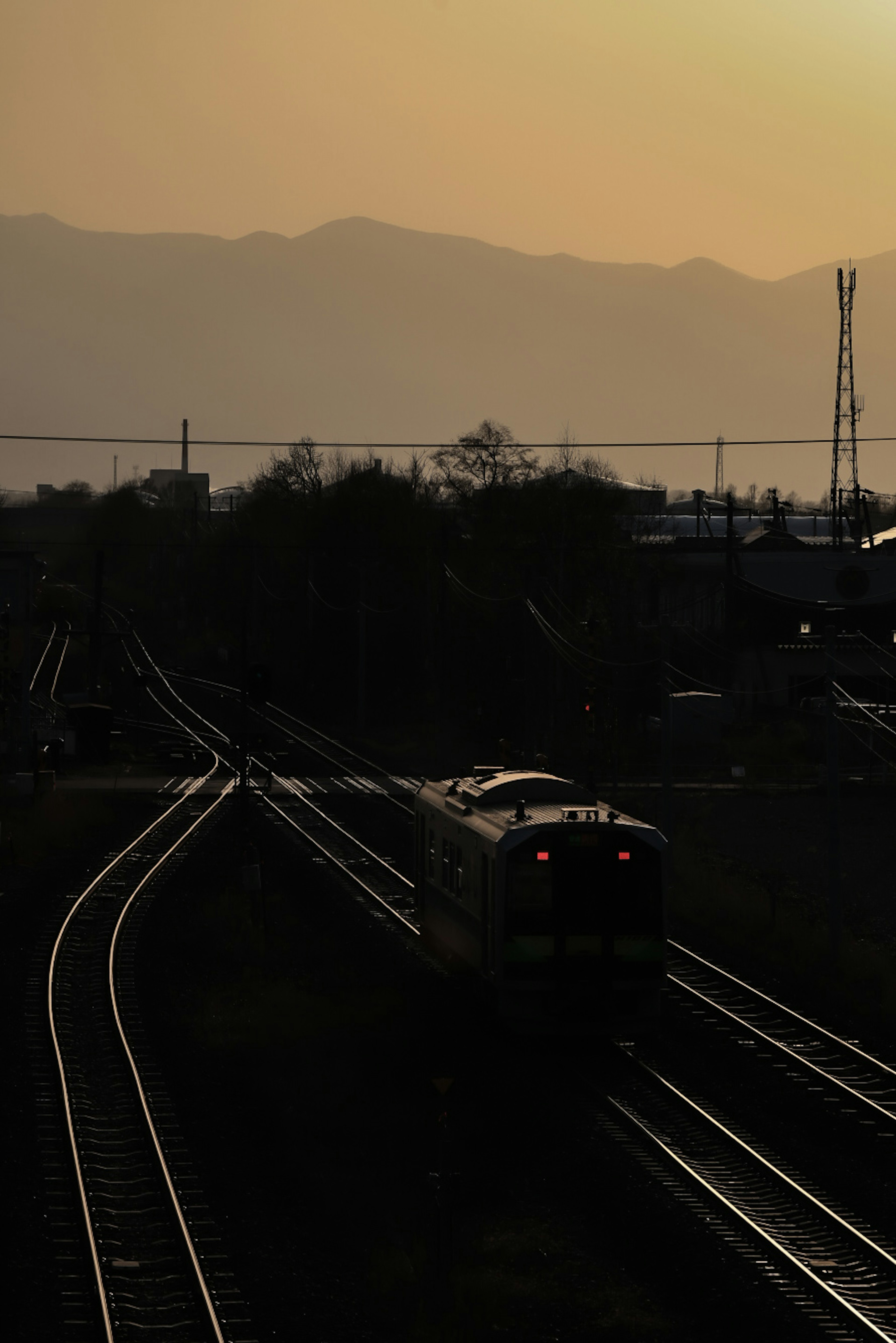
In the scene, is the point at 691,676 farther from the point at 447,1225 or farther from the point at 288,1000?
the point at 447,1225

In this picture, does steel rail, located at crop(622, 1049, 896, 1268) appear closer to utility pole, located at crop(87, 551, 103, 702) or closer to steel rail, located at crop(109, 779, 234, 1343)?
steel rail, located at crop(109, 779, 234, 1343)

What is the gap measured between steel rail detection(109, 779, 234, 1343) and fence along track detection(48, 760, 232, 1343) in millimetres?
16

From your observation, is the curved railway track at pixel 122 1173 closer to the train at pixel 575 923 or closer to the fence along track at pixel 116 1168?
the fence along track at pixel 116 1168

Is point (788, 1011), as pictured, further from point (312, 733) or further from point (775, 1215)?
point (312, 733)

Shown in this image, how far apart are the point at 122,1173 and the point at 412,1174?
8.97 feet

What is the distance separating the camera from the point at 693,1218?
1262cm

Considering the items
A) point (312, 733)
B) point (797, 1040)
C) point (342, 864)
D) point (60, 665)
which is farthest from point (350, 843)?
point (60, 665)

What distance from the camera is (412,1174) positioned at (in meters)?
13.8

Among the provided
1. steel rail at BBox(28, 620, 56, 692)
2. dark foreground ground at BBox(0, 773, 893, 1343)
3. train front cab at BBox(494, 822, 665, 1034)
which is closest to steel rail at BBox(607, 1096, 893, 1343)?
dark foreground ground at BBox(0, 773, 893, 1343)

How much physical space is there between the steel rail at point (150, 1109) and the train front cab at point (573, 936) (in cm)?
435

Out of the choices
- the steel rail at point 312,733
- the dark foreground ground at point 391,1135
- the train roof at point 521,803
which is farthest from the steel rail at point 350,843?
the train roof at point 521,803

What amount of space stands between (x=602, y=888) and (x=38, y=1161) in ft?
23.3

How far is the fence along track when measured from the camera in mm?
10797

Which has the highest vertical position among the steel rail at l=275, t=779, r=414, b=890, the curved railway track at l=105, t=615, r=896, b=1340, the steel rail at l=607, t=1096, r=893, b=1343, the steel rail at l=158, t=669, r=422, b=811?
the steel rail at l=158, t=669, r=422, b=811
